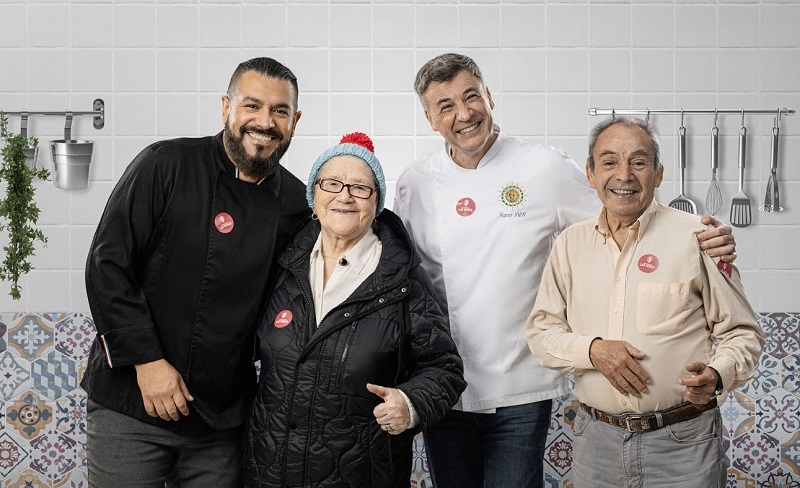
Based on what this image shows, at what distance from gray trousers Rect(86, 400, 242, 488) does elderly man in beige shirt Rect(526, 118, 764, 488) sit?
29.0 inches

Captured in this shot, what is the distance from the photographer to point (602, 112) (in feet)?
9.14

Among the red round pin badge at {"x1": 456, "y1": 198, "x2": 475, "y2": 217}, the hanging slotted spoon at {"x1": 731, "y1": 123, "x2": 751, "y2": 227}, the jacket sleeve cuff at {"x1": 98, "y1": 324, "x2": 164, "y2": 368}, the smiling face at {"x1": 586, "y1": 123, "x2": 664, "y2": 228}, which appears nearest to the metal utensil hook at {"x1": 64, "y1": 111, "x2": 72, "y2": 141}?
the jacket sleeve cuff at {"x1": 98, "y1": 324, "x2": 164, "y2": 368}

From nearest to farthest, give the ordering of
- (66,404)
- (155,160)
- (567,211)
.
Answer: (155,160), (567,211), (66,404)

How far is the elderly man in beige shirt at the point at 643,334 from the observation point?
1.66m

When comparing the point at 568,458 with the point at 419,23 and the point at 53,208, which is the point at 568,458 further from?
the point at 53,208

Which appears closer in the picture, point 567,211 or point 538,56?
point 567,211

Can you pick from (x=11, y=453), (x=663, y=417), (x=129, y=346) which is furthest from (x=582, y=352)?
(x=11, y=453)

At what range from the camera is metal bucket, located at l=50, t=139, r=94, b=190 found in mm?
2713

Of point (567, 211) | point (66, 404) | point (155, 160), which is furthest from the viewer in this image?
point (66, 404)

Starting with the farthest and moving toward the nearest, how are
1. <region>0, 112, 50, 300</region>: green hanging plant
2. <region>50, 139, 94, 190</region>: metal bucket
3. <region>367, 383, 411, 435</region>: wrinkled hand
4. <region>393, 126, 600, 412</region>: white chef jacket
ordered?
1. <region>50, 139, 94, 190</region>: metal bucket
2. <region>0, 112, 50, 300</region>: green hanging plant
3. <region>393, 126, 600, 412</region>: white chef jacket
4. <region>367, 383, 411, 435</region>: wrinkled hand

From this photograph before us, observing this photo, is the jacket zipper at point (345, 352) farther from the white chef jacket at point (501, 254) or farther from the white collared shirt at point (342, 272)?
the white chef jacket at point (501, 254)

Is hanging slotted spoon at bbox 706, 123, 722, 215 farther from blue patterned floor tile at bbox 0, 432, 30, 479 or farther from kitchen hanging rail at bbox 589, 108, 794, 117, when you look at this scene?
blue patterned floor tile at bbox 0, 432, 30, 479

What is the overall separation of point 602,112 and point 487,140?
94cm

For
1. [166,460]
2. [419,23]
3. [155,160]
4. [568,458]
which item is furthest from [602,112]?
[166,460]
